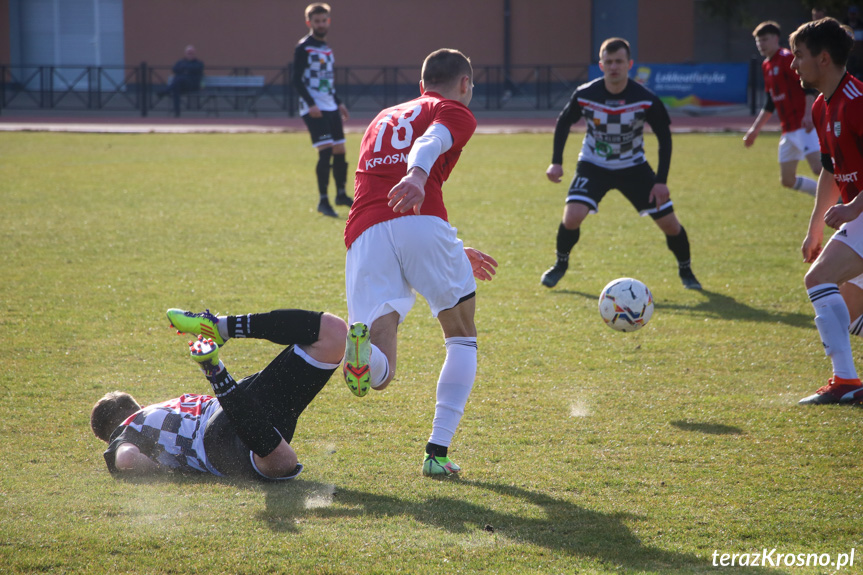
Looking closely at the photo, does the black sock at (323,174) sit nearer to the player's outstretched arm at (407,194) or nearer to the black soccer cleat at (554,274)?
the black soccer cleat at (554,274)

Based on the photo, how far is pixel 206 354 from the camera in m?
3.20

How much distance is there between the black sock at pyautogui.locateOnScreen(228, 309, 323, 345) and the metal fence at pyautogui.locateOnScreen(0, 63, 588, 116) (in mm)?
24812

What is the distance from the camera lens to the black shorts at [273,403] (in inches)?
139

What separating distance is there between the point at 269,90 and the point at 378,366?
28.1 m

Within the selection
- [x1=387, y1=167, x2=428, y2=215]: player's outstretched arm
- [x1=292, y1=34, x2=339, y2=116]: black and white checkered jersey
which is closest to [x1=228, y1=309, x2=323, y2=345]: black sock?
[x1=387, y1=167, x2=428, y2=215]: player's outstretched arm

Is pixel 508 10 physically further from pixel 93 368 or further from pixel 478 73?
pixel 93 368

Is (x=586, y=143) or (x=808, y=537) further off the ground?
(x=586, y=143)

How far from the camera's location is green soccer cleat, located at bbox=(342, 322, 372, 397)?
3326 mm

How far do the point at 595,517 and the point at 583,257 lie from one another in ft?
17.8

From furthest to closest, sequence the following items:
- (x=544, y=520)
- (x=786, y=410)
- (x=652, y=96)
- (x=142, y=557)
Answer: (x=652, y=96) < (x=786, y=410) < (x=544, y=520) < (x=142, y=557)

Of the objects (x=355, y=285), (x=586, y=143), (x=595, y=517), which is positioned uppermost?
(x=586, y=143)

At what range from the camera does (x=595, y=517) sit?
10.9 feet

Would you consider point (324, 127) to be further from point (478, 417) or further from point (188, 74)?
point (188, 74)

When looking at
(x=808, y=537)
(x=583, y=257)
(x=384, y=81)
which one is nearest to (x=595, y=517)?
(x=808, y=537)
